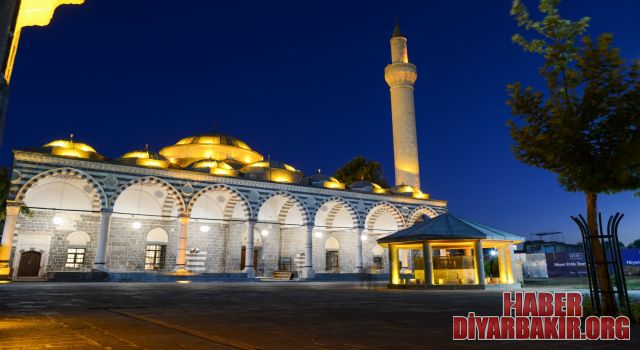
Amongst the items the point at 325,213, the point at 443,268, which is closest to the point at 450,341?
the point at 443,268

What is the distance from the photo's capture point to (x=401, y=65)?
3291cm

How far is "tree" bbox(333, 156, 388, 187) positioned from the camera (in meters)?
41.4

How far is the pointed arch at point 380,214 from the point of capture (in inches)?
1086

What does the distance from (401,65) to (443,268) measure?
21804mm

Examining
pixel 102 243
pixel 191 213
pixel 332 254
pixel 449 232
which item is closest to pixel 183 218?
pixel 191 213

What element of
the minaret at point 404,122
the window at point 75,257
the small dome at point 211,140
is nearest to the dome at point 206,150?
the small dome at point 211,140

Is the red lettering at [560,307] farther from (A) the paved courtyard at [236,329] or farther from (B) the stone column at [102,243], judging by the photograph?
(B) the stone column at [102,243]

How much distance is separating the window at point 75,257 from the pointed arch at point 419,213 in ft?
61.5

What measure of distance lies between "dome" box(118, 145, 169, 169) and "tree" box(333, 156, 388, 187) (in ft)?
70.0

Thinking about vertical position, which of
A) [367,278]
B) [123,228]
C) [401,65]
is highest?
[401,65]

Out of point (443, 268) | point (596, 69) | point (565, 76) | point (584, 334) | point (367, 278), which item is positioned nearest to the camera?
point (584, 334)

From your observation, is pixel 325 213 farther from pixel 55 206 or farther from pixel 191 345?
pixel 191 345

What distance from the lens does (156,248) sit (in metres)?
23.1

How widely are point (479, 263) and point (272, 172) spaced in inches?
612
